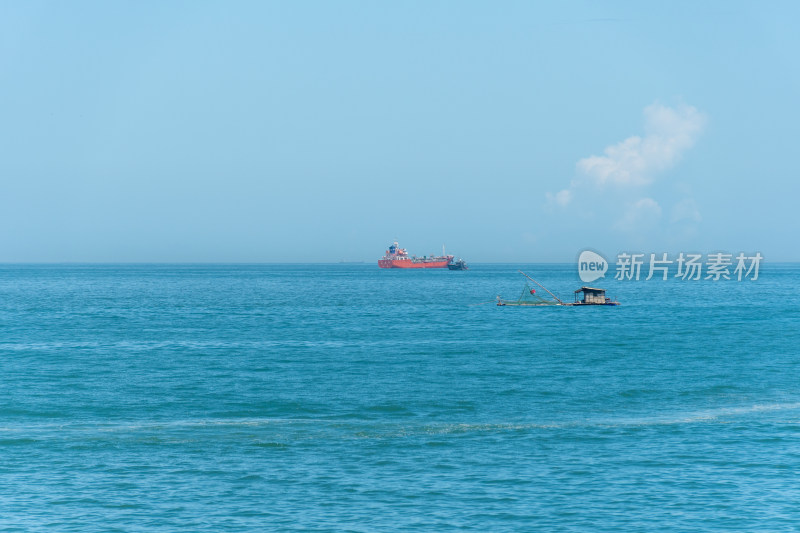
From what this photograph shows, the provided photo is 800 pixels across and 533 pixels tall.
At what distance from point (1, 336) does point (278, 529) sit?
70.2 m

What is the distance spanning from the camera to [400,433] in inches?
1457

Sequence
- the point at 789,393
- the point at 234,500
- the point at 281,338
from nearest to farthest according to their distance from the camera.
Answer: the point at 234,500 → the point at 789,393 → the point at 281,338

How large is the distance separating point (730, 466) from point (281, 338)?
56566 millimetres

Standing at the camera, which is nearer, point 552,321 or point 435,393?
point 435,393

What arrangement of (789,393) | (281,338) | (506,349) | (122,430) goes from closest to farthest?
1. (122,430)
2. (789,393)
3. (506,349)
4. (281,338)

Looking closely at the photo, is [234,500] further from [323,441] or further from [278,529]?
[323,441]

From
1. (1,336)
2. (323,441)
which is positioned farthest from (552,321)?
(323,441)

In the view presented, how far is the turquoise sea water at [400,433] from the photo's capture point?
25.6m

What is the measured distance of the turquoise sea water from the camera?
1006 inches

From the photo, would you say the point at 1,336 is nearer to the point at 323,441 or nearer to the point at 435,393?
the point at 435,393

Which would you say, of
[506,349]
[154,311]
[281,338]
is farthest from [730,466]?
[154,311]

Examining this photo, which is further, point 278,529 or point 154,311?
point 154,311

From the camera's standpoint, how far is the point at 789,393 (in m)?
47.7

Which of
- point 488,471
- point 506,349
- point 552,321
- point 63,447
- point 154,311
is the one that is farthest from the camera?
point 154,311
